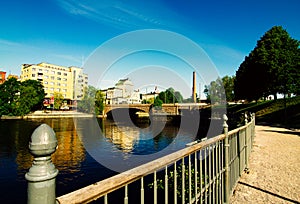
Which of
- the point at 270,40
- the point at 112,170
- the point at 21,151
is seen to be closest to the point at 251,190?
the point at 112,170

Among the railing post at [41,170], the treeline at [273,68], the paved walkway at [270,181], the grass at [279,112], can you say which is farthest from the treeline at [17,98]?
the railing post at [41,170]

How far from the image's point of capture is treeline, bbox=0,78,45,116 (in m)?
58.2

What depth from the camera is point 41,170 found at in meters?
1.18

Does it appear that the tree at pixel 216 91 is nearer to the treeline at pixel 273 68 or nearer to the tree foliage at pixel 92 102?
the treeline at pixel 273 68

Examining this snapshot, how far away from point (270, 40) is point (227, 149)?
3533cm

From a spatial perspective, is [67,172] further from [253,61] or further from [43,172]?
[253,61]

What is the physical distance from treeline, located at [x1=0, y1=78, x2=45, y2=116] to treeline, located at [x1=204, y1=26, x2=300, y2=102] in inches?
2200

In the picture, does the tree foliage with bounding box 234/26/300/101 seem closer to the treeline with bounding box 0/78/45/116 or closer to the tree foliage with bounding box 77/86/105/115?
the tree foliage with bounding box 77/86/105/115

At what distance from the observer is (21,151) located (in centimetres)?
1942

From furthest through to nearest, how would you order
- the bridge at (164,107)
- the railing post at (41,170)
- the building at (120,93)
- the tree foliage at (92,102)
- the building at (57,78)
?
the building at (120,93), the building at (57,78), the tree foliage at (92,102), the bridge at (164,107), the railing post at (41,170)

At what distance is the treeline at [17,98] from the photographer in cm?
5819

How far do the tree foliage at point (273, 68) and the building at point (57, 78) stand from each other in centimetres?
6049

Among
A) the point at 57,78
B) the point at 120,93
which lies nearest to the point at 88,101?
the point at 120,93

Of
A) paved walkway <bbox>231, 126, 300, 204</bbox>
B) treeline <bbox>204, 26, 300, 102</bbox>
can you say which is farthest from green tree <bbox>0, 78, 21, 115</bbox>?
paved walkway <bbox>231, 126, 300, 204</bbox>
